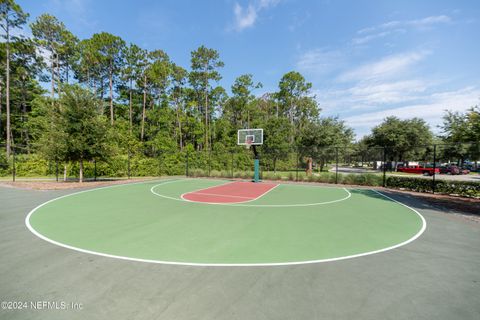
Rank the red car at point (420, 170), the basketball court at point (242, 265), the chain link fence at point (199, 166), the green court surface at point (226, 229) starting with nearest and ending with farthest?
1. the basketball court at point (242, 265)
2. the green court surface at point (226, 229)
3. the chain link fence at point (199, 166)
4. the red car at point (420, 170)

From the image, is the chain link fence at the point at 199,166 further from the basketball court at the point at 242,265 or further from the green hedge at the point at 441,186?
the basketball court at the point at 242,265

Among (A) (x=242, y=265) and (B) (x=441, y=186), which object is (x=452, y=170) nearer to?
(B) (x=441, y=186)

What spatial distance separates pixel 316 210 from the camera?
8.59m

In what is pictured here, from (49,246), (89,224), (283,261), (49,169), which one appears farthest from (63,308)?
(49,169)

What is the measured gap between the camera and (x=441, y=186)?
521 inches

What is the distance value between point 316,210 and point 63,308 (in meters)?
7.87

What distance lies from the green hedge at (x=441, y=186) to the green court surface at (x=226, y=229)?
6497 mm

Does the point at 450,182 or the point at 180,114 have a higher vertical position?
the point at 180,114

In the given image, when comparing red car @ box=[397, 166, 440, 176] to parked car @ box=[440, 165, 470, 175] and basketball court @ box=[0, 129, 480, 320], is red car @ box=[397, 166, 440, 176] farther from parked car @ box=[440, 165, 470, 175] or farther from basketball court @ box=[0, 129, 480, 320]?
basketball court @ box=[0, 129, 480, 320]

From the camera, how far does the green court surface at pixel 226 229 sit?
14.9ft

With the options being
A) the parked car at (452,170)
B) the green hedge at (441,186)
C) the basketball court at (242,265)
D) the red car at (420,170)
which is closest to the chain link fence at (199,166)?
the red car at (420,170)

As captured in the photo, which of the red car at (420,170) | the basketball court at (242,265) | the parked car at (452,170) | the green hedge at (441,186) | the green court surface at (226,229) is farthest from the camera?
the parked car at (452,170)

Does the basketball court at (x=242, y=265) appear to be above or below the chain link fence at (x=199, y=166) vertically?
below

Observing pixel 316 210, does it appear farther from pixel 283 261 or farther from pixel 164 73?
pixel 164 73
